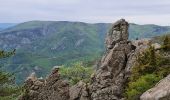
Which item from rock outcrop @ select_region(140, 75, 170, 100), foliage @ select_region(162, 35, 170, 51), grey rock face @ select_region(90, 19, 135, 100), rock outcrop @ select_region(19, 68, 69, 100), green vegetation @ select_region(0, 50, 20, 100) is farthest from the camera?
rock outcrop @ select_region(19, 68, 69, 100)

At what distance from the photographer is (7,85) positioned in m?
74.1

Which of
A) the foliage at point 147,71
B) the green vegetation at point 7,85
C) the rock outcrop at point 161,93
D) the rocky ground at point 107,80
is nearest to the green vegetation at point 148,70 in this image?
the foliage at point 147,71

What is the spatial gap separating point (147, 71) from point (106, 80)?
11.4 m

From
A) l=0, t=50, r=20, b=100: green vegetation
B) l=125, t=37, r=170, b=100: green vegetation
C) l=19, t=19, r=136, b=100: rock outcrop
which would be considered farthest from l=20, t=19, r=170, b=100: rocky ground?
l=0, t=50, r=20, b=100: green vegetation

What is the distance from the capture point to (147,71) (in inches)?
2798

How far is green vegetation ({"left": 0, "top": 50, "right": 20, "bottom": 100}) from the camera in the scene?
69.8 metres

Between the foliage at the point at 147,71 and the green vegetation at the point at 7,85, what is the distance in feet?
69.5

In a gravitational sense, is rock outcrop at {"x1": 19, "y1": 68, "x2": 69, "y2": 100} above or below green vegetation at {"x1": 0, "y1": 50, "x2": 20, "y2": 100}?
below

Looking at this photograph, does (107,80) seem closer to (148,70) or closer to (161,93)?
(148,70)

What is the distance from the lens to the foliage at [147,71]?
6500 centimetres

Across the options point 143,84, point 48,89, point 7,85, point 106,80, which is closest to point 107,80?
point 106,80

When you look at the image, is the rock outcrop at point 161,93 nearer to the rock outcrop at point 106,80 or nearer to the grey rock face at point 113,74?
the grey rock face at point 113,74

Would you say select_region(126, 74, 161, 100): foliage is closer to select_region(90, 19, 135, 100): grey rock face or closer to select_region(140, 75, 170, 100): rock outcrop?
select_region(90, 19, 135, 100): grey rock face

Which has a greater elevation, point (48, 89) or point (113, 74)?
point (113, 74)
